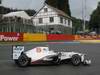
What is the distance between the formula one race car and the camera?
40.9ft

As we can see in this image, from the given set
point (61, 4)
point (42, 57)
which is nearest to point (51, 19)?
A: point (61, 4)

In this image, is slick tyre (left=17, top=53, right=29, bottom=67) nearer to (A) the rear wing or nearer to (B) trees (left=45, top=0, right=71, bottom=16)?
(A) the rear wing

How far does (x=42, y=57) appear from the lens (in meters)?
12.5

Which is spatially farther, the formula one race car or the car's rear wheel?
the car's rear wheel

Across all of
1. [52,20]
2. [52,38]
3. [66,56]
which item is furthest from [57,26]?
[66,56]

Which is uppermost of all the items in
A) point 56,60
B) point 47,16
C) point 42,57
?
point 47,16

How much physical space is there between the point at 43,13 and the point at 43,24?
339cm

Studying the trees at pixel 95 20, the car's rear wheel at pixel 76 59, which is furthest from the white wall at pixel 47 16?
the car's rear wheel at pixel 76 59

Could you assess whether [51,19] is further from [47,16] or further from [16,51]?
[16,51]

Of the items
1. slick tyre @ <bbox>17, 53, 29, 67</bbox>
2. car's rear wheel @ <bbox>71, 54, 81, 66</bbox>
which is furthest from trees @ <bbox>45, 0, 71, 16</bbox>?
slick tyre @ <bbox>17, 53, 29, 67</bbox>

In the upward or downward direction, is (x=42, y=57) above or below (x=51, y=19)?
below

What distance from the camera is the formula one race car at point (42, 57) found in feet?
40.9

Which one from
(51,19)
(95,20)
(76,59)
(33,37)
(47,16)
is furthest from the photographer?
(95,20)

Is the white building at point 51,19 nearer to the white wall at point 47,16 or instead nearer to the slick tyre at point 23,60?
the white wall at point 47,16
